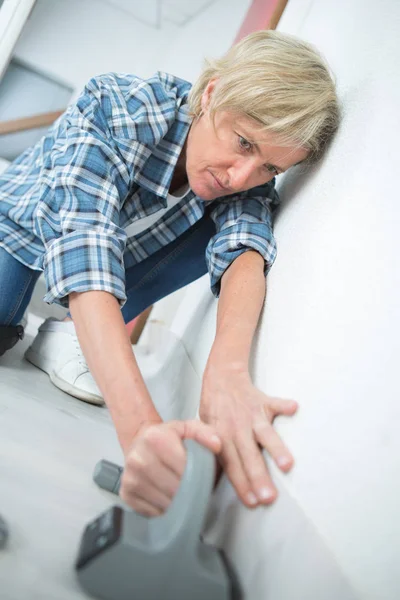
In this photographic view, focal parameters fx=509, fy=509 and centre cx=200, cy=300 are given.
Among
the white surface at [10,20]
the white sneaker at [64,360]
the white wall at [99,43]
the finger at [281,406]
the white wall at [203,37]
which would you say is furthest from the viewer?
the white wall at [99,43]

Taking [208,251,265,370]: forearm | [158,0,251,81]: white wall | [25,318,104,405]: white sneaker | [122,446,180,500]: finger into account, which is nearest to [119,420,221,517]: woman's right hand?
[122,446,180,500]: finger

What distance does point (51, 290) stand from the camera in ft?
2.56

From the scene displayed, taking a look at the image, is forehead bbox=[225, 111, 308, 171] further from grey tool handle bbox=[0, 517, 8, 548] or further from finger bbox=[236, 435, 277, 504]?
grey tool handle bbox=[0, 517, 8, 548]

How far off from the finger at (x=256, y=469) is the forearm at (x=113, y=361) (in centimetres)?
11

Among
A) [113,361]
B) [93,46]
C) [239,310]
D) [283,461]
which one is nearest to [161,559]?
[283,461]

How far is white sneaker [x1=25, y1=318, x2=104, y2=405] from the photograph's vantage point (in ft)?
3.59

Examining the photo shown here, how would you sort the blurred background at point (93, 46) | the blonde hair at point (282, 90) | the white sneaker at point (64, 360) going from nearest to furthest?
1. the blonde hair at point (282, 90)
2. the white sneaker at point (64, 360)
3. the blurred background at point (93, 46)

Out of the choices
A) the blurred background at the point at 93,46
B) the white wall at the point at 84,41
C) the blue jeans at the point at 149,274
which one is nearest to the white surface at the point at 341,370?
the blue jeans at the point at 149,274

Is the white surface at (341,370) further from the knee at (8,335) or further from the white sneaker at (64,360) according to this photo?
the knee at (8,335)

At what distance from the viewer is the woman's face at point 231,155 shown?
85cm

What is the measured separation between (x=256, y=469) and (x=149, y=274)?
0.83 meters

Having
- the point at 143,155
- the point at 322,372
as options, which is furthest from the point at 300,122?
the point at 322,372

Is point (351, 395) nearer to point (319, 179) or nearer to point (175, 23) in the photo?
point (319, 179)

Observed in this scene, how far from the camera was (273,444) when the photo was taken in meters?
0.55
